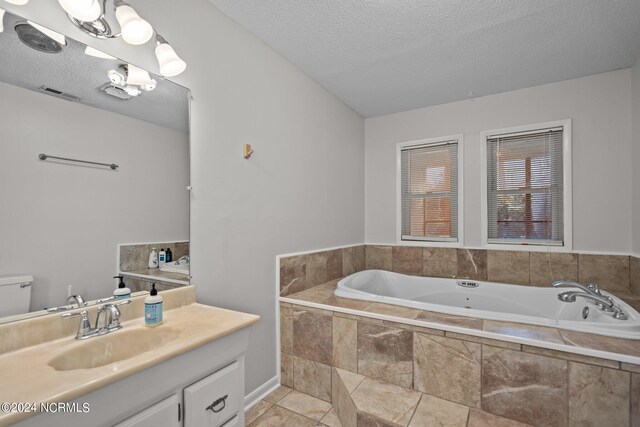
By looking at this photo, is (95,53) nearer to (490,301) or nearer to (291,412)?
(291,412)

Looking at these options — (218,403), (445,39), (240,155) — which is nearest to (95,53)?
(240,155)

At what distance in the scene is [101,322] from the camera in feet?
4.12

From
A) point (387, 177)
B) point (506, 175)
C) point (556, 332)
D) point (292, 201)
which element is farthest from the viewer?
point (387, 177)

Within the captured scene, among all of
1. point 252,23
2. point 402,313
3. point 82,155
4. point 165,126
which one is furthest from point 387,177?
point 82,155

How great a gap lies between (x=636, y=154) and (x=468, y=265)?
5.15ft

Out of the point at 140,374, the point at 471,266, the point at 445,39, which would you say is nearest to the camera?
the point at 140,374

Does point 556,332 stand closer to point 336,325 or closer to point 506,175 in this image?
point 336,325

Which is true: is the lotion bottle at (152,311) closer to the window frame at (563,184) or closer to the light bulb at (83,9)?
the light bulb at (83,9)

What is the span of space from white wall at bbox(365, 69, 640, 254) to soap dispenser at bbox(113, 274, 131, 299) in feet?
9.75

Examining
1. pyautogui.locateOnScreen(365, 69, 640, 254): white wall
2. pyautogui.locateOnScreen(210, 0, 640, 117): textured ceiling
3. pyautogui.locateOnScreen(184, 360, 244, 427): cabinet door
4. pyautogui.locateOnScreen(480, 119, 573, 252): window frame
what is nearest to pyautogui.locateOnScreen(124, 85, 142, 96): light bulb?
pyautogui.locateOnScreen(210, 0, 640, 117): textured ceiling

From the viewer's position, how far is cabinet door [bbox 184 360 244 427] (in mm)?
1121

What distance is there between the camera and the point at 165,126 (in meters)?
1.60

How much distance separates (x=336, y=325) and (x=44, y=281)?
1556 millimetres

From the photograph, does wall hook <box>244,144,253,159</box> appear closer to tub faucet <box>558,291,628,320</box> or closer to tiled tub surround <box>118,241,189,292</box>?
tiled tub surround <box>118,241,189,292</box>
